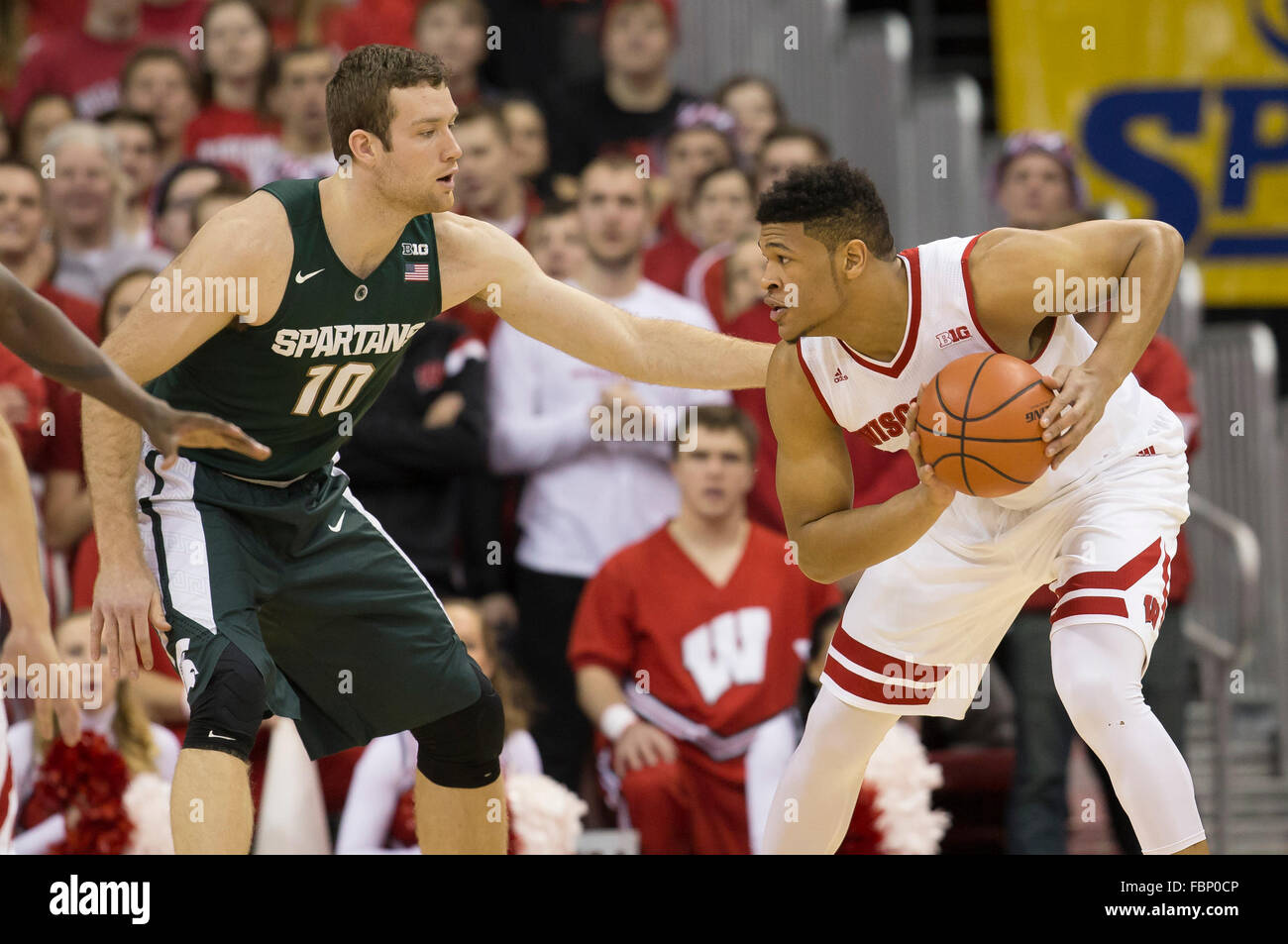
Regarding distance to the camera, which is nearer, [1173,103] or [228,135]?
[228,135]

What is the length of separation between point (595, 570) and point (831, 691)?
7.80 feet

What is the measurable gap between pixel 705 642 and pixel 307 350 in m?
2.52

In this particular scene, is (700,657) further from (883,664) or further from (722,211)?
(722,211)

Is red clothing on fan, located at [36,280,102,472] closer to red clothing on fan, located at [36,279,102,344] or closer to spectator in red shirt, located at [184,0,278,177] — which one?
red clothing on fan, located at [36,279,102,344]

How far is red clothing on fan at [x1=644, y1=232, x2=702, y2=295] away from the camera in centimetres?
780

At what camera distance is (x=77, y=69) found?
868 centimetres

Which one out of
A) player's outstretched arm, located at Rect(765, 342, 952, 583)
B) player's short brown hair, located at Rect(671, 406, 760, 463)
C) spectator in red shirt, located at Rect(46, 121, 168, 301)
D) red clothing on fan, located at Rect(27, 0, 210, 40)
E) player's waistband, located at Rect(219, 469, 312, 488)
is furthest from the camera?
red clothing on fan, located at Rect(27, 0, 210, 40)

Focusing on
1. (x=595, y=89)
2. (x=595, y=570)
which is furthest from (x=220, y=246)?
(x=595, y=89)

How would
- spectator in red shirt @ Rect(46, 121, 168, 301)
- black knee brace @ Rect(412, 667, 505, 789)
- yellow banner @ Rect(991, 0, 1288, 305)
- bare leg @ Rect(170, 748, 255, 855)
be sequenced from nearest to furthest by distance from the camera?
bare leg @ Rect(170, 748, 255, 855) → black knee brace @ Rect(412, 667, 505, 789) → spectator in red shirt @ Rect(46, 121, 168, 301) → yellow banner @ Rect(991, 0, 1288, 305)

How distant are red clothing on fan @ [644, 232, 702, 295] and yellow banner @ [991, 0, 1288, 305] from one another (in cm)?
243

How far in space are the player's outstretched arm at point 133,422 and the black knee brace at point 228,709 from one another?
19cm

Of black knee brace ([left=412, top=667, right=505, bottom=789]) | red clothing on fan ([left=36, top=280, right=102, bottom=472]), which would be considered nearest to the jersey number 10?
black knee brace ([left=412, top=667, right=505, bottom=789])

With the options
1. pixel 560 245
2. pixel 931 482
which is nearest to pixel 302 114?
pixel 560 245
